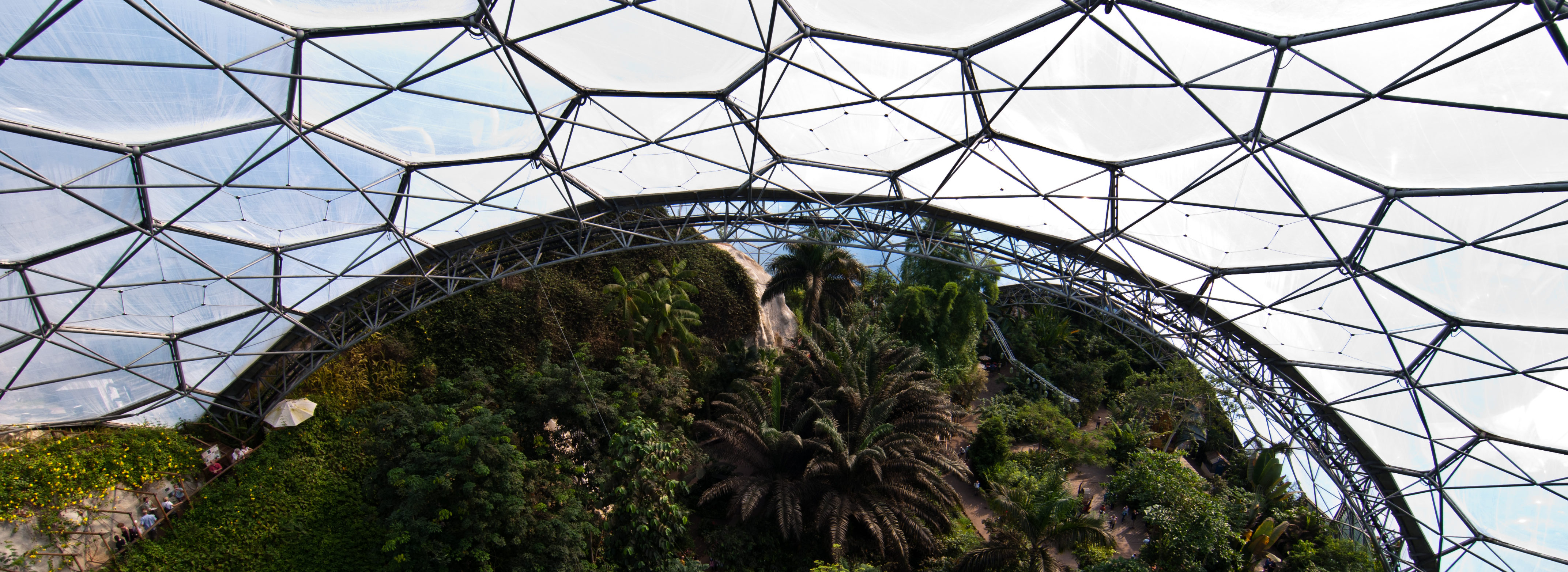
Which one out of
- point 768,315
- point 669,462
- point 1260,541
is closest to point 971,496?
point 1260,541

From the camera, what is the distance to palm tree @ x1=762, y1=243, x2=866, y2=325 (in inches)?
1007

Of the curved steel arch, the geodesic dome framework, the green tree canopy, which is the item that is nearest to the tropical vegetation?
the curved steel arch

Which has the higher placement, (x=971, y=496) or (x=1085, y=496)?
(x=1085, y=496)

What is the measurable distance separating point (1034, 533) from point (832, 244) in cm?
766

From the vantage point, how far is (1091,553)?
1623 centimetres

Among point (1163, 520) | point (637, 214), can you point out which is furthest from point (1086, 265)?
point (637, 214)

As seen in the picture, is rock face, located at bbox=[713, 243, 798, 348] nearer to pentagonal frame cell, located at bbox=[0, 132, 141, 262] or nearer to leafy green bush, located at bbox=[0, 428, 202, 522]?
leafy green bush, located at bbox=[0, 428, 202, 522]

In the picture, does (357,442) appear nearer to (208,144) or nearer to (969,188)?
(208,144)

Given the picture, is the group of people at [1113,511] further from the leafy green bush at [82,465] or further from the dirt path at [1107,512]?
the leafy green bush at [82,465]

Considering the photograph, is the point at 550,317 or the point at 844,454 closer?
the point at 844,454

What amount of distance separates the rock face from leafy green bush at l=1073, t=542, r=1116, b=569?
11.8m

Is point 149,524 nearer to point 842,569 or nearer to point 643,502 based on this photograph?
point 643,502

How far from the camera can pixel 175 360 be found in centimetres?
1450

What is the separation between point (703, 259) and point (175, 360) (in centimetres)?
1413
